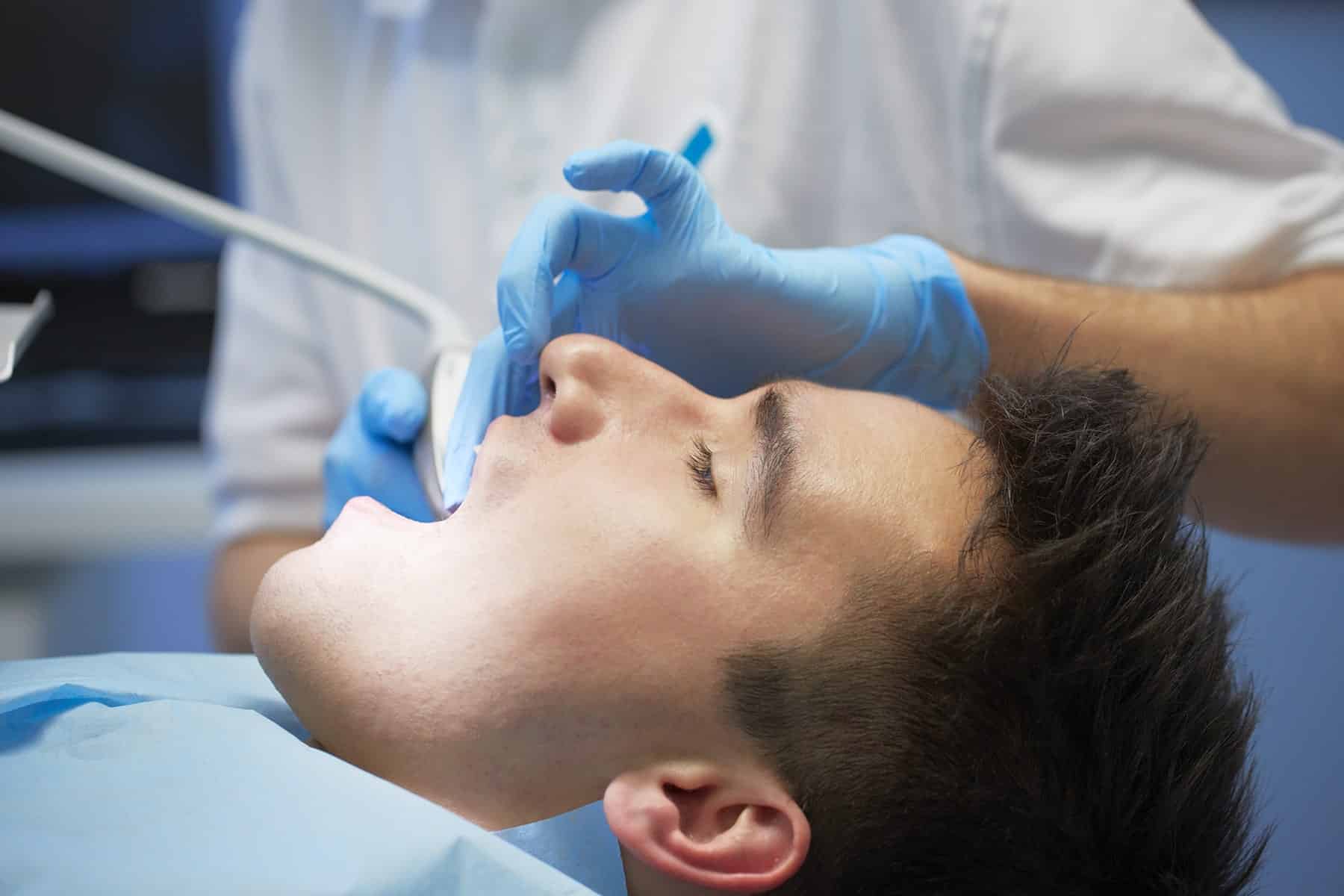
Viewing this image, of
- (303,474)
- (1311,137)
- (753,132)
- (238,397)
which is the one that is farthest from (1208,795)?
(238,397)

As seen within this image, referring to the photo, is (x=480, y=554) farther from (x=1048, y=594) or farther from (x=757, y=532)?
(x=1048, y=594)

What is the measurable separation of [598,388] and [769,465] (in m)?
0.16

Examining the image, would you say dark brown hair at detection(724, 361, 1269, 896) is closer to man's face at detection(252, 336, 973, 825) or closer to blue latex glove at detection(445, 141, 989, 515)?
man's face at detection(252, 336, 973, 825)

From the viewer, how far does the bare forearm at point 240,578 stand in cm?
143

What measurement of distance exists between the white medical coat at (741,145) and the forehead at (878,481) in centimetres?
46

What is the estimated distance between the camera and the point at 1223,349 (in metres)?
1.13

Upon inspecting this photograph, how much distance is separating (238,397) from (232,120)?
0.92 metres

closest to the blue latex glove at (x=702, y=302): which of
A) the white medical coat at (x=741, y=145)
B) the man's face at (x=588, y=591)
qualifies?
the man's face at (x=588, y=591)

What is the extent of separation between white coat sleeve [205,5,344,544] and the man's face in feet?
2.28

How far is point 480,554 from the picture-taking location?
0.80 meters

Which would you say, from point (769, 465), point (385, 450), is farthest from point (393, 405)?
point (769, 465)

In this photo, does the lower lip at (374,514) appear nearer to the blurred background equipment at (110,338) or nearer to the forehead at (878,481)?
the forehead at (878,481)

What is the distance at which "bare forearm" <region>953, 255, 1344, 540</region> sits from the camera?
112 centimetres

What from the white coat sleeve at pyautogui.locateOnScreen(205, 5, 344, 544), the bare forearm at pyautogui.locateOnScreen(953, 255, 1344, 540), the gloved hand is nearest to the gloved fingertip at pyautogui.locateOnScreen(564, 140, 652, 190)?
the gloved hand
